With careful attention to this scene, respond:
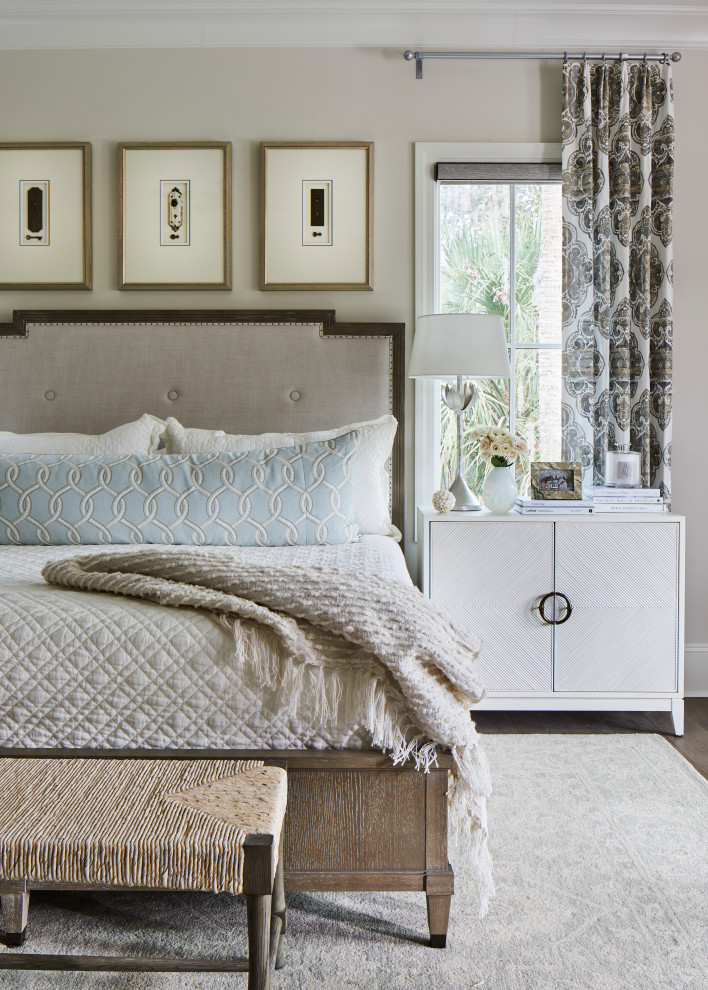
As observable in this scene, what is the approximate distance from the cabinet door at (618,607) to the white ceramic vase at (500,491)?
0.76 feet

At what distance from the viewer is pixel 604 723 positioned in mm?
2906

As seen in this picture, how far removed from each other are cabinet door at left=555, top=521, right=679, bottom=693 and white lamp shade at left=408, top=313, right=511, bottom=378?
0.63 metres

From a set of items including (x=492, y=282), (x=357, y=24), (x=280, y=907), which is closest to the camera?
(x=280, y=907)

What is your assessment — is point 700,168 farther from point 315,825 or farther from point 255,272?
point 315,825

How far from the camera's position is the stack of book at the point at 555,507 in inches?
111

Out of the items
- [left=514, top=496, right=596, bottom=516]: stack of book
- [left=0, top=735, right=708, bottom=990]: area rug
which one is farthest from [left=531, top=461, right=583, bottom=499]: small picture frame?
[left=0, top=735, right=708, bottom=990]: area rug

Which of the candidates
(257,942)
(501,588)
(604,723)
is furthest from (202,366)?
(257,942)

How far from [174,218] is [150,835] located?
8.71ft

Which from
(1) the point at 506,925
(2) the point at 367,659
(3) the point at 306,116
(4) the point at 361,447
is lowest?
(1) the point at 506,925

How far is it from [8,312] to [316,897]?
257 cm

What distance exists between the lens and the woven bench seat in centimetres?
109

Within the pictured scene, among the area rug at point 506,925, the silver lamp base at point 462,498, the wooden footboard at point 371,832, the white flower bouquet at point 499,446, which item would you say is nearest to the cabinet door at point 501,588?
the silver lamp base at point 462,498

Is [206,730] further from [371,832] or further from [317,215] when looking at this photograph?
[317,215]

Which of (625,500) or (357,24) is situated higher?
(357,24)
